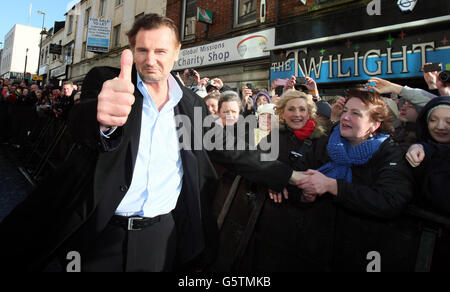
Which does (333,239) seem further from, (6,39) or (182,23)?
(6,39)

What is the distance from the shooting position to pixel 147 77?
4.87 feet

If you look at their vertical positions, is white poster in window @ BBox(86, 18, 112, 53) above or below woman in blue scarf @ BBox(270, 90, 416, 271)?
above

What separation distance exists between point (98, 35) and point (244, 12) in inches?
455

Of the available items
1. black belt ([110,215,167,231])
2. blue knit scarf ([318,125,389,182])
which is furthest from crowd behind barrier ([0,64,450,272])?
black belt ([110,215,167,231])

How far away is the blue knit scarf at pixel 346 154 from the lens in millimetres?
1779

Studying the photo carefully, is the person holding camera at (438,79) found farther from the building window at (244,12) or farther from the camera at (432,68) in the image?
the building window at (244,12)

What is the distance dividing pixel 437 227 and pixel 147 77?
169cm

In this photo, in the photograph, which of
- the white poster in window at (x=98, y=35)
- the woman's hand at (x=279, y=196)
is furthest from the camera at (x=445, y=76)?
the white poster in window at (x=98, y=35)

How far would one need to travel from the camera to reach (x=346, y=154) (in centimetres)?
185

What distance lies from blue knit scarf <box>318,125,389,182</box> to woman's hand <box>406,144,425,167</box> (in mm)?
176

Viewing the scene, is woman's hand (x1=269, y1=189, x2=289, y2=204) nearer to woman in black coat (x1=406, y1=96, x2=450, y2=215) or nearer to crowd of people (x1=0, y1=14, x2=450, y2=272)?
crowd of people (x1=0, y1=14, x2=450, y2=272)

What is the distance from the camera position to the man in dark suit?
51.4 inches
